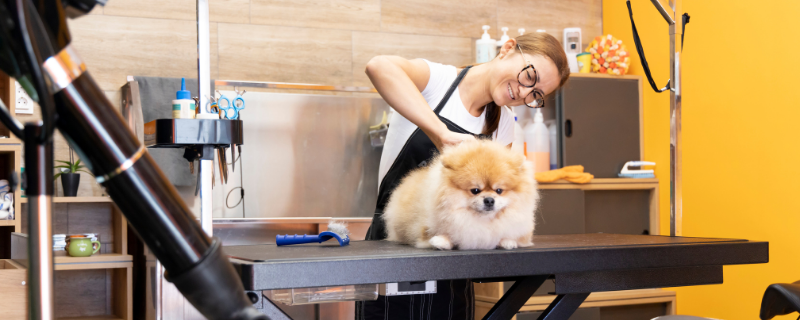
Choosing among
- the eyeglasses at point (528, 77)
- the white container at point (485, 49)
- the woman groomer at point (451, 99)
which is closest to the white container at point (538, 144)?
the white container at point (485, 49)

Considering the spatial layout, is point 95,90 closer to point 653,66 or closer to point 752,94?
point 752,94

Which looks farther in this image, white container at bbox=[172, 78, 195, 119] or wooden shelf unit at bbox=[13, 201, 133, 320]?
wooden shelf unit at bbox=[13, 201, 133, 320]

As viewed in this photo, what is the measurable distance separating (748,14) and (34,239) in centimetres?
322

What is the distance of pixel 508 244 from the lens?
1213mm

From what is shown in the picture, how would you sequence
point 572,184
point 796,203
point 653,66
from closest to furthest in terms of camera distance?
1. point 796,203
2. point 572,184
3. point 653,66

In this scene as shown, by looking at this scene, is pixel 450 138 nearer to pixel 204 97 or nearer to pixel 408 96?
pixel 408 96

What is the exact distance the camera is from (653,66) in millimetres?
3494

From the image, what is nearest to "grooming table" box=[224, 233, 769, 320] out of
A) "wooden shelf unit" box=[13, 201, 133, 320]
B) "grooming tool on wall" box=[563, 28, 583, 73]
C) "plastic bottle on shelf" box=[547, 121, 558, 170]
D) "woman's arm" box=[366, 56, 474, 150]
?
"woman's arm" box=[366, 56, 474, 150]

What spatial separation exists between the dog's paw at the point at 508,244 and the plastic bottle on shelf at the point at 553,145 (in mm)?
2208

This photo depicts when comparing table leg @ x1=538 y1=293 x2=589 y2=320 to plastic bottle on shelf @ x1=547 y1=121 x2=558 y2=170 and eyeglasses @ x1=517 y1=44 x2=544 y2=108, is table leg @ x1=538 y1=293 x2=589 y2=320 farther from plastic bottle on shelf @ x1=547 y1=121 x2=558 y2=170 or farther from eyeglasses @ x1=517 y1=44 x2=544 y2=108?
plastic bottle on shelf @ x1=547 y1=121 x2=558 y2=170

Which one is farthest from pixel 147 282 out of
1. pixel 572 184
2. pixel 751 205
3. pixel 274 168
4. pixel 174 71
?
pixel 751 205

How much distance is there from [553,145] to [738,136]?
0.90 meters

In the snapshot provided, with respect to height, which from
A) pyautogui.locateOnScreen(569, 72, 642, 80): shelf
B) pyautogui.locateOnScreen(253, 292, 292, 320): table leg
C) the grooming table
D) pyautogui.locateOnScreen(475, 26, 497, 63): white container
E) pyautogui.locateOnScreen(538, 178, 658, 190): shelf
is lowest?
pyautogui.locateOnScreen(253, 292, 292, 320): table leg

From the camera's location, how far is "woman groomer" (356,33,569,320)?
1574 mm
